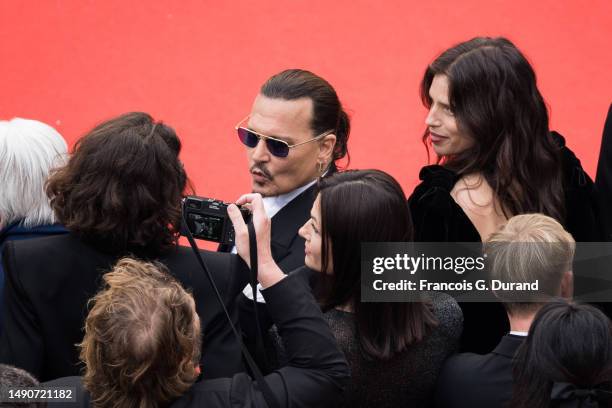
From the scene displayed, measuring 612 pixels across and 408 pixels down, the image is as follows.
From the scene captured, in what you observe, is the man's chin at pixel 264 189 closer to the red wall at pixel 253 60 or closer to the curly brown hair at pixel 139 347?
the curly brown hair at pixel 139 347

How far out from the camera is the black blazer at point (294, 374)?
181 cm

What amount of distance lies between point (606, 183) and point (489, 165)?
1.34 ft

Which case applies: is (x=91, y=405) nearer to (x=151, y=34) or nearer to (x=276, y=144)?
(x=276, y=144)

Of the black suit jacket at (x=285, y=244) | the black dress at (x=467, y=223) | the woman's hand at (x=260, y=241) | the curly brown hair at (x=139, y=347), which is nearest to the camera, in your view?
the curly brown hair at (x=139, y=347)

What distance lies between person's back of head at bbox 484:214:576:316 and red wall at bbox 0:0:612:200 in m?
2.63

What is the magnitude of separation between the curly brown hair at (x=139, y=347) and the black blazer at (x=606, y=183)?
1.32m

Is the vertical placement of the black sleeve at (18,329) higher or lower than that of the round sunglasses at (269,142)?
lower

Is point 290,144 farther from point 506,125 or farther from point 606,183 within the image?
point 606,183

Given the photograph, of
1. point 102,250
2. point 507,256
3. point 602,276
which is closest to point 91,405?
point 102,250

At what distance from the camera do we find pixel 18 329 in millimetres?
2088

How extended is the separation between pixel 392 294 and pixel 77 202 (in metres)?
0.66

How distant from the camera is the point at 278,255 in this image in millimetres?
2602

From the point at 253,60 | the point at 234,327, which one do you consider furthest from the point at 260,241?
the point at 253,60

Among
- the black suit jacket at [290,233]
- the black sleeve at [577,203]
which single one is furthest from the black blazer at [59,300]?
the black sleeve at [577,203]
